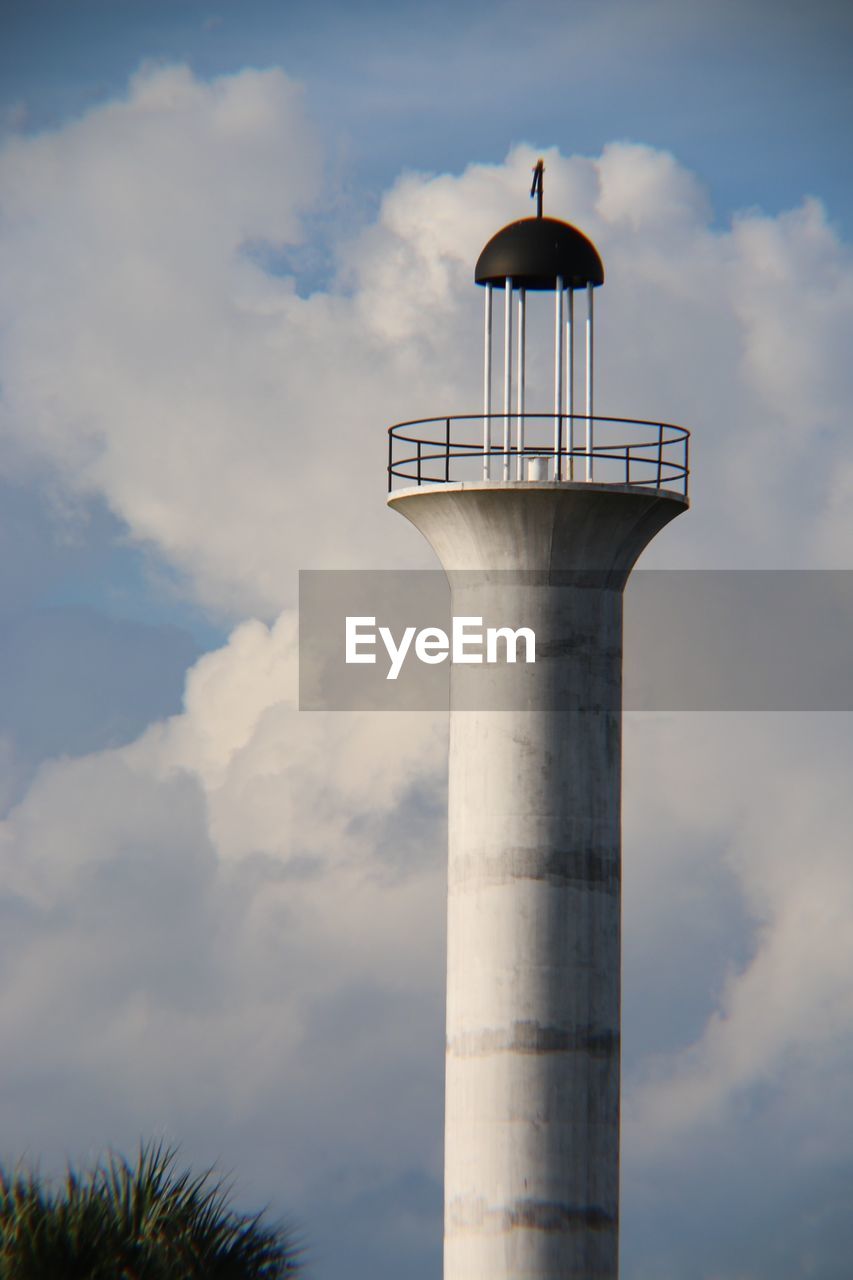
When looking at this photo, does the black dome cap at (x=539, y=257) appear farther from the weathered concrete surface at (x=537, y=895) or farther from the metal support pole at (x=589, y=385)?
the weathered concrete surface at (x=537, y=895)

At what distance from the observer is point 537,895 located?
3112 centimetres

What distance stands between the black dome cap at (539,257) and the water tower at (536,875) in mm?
2635

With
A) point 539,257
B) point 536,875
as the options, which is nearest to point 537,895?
point 536,875

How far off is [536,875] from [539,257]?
9.70 meters

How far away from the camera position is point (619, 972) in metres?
31.9

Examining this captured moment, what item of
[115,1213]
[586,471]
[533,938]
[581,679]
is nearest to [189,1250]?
[115,1213]

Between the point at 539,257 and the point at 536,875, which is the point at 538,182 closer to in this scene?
the point at 539,257

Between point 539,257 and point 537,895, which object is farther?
point 539,257

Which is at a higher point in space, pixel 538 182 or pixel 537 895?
pixel 538 182

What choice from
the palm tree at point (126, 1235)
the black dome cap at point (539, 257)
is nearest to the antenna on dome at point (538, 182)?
the black dome cap at point (539, 257)

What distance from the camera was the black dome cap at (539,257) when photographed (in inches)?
1298

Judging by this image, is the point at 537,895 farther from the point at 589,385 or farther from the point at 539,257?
the point at 539,257

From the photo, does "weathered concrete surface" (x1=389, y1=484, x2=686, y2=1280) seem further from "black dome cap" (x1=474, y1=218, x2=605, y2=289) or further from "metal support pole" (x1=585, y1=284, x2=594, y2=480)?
"black dome cap" (x1=474, y1=218, x2=605, y2=289)

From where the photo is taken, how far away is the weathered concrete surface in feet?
101
